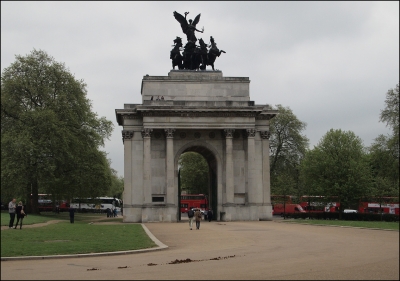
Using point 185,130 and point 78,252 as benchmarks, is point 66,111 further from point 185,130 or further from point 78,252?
point 78,252

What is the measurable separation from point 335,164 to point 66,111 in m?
35.2

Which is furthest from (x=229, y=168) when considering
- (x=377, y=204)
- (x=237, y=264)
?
(x=237, y=264)

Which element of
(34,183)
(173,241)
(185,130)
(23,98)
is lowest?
(173,241)

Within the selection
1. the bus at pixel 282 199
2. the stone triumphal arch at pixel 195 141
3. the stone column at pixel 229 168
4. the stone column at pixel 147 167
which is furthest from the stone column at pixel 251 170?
the bus at pixel 282 199

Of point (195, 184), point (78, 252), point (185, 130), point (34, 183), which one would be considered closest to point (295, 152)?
point (195, 184)

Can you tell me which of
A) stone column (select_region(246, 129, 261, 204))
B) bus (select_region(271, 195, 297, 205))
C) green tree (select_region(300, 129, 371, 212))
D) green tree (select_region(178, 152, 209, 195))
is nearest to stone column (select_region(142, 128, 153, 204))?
stone column (select_region(246, 129, 261, 204))

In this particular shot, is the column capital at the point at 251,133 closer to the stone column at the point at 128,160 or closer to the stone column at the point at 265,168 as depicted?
the stone column at the point at 265,168

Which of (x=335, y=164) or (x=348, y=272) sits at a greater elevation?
(x=335, y=164)

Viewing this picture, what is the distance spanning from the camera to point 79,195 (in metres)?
67.8

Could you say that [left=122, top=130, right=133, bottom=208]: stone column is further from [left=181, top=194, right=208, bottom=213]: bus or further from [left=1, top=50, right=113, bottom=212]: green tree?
[left=181, top=194, right=208, bottom=213]: bus

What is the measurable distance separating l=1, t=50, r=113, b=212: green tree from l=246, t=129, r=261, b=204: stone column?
1897 centimetres

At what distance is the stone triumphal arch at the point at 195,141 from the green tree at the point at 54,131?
6893 mm

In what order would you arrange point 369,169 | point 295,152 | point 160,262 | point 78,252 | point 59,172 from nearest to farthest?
point 160,262 → point 78,252 → point 59,172 → point 369,169 → point 295,152

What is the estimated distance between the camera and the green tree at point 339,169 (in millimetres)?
68000
